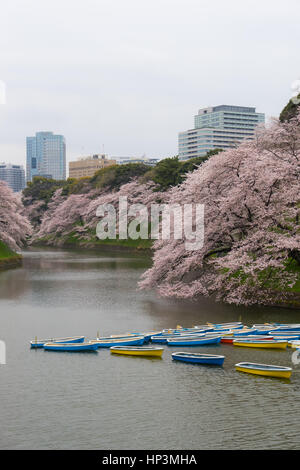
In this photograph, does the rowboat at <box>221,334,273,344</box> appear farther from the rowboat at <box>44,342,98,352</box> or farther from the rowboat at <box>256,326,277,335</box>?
the rowboat at <box>44,342,98,352</box>

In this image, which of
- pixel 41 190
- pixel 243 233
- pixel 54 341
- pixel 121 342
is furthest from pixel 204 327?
pixel 41 190

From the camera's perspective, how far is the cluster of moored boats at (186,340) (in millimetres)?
21688

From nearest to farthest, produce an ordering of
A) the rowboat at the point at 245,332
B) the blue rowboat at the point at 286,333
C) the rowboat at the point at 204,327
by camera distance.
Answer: the blue rowboat at the point at 286,333 → the rowboat at the point at 245,332 → the rowboat at the point at 204,327

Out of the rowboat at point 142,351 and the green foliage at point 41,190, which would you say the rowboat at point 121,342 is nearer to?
the rowboat at point 142,351

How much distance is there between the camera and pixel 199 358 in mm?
20156

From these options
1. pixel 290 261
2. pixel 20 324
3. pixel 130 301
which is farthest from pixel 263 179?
pixel 20 324

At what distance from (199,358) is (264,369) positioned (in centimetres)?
263

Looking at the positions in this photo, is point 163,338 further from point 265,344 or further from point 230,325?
point 265,344

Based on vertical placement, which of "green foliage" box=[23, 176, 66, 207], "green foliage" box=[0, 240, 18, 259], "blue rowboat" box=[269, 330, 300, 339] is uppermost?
"green foliage" box=[23, 176, 66, 207]

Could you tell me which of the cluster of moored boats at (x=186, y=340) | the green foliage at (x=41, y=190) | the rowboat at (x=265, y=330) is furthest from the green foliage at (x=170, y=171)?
the cluster of moored boats at (x=186, y=340)

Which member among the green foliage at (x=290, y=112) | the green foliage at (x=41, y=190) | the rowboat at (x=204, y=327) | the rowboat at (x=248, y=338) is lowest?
the rowboat at (x=248, y=338)

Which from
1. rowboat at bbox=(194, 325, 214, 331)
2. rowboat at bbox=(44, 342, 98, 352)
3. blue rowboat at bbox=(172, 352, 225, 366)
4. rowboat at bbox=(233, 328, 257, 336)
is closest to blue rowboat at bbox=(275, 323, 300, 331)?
rowboat at bbox=(233, 328, 257, 336)

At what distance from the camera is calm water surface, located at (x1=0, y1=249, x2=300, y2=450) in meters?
13.9
